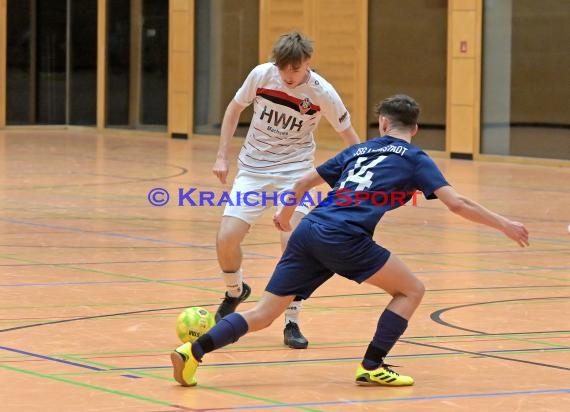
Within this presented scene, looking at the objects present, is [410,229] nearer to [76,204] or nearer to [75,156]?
[76,204]

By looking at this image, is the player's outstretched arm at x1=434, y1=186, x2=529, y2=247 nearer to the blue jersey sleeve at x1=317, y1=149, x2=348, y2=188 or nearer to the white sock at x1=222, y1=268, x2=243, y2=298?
the blue jersey sleeve at x1=317, y1=149, x2=348, y2=188

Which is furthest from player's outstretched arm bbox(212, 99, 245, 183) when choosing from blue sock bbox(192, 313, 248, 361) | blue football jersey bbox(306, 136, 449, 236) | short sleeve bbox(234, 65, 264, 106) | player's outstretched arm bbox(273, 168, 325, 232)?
blue sock bbox(192, 313, 248, 361)

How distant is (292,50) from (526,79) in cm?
1462

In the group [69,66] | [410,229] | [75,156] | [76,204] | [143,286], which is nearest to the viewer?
→ [143,286]

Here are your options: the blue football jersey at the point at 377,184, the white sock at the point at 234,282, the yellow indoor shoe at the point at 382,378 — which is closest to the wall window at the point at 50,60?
the white sock at the point at 234,282

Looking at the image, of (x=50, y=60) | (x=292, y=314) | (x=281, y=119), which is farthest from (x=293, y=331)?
(x=50, y=60)

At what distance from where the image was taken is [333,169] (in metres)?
6.43

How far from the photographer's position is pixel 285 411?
5637 millimetres

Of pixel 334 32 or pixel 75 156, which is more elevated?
pixel 334 32

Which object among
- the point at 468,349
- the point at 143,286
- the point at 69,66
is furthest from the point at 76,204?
the point at 69,66

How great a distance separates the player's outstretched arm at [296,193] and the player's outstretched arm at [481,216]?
0.67m

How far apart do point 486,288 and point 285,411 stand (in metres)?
4.15

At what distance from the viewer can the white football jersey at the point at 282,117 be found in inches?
306

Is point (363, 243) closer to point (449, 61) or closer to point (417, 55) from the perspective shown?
point (449, 61)
